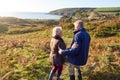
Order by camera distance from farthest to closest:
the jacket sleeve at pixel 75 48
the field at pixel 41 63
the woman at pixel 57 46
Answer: the field at pixel 41 63 → the woman at pixel 57 46 → the jacket sleeve at pixel 75 48

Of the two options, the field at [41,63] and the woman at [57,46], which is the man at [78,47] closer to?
the woman at [57,46]

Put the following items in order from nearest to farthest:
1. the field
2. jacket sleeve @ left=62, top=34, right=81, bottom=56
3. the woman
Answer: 1. jacket sleeve @ left=62, top=34, right=81, bottom=56
2. the woman
3. the field

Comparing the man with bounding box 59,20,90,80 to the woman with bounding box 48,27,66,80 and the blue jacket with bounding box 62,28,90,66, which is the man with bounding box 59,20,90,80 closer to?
the blue jacket with bounding box 62,28,90,66

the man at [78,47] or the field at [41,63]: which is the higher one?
the man at [78,47]

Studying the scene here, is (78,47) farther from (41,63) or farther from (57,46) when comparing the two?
(41,63)

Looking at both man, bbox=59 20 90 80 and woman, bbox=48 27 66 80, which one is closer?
man, bbox=59 20 90 80

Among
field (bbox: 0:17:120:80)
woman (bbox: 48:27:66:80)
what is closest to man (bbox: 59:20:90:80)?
woman (bbox: 48:27:66:80)

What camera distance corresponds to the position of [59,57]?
11.5 meters

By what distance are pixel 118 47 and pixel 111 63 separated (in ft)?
14.0

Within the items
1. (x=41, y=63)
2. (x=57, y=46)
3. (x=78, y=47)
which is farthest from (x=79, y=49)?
(x=41, y=63)

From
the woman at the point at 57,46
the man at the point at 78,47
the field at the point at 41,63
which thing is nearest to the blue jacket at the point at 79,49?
the man at the point at 78,47

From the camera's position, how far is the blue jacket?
10.7 meters

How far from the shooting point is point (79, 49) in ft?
35.1

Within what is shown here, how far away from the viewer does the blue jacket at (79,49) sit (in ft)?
35.0
